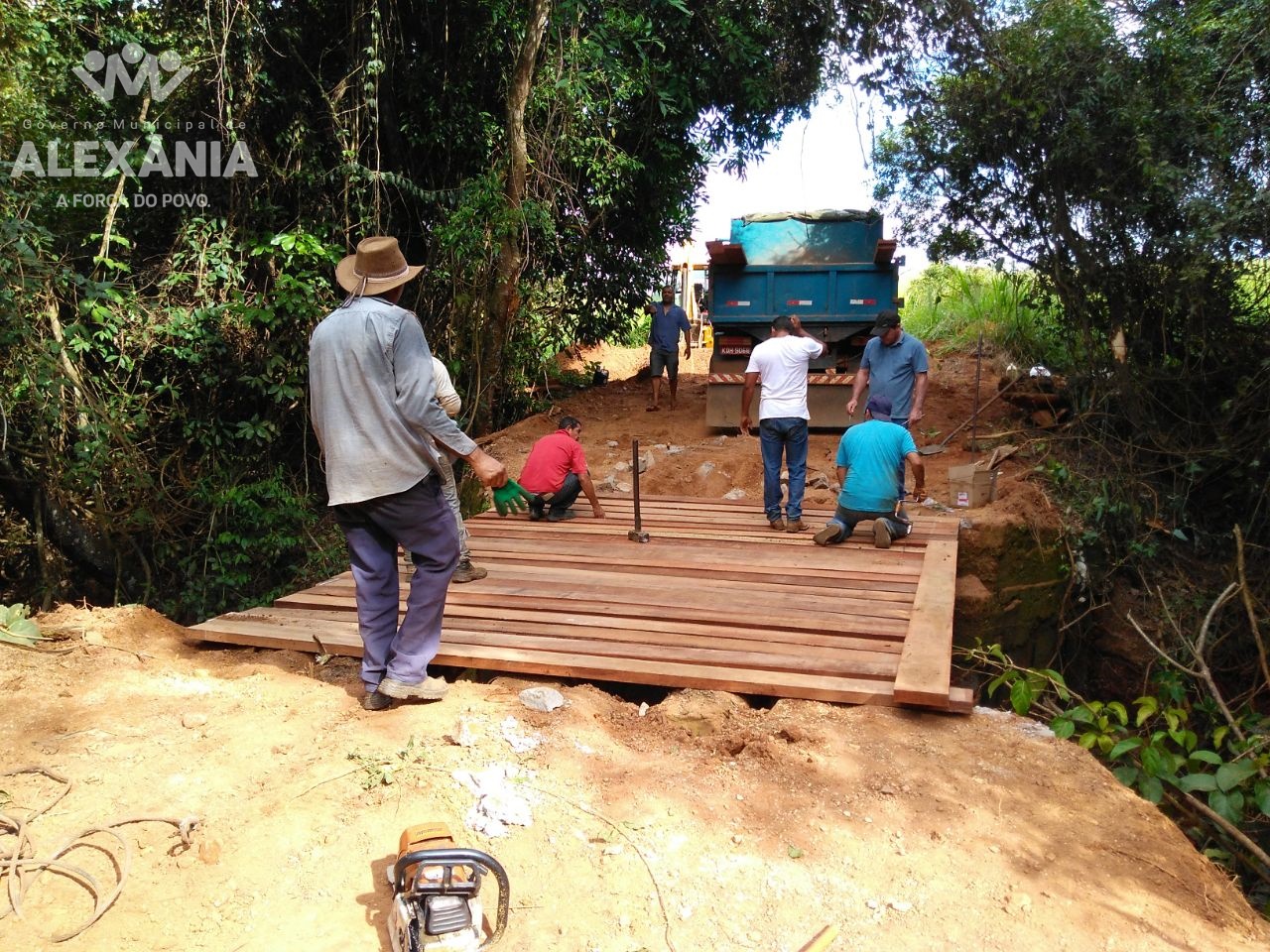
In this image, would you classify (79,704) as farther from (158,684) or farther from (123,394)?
(123,394)

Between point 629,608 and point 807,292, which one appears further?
point 807,292

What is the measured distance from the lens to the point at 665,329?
12.6 meters

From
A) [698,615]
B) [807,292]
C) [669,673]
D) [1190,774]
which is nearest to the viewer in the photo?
[669,673]

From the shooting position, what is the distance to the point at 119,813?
2771 millimetres

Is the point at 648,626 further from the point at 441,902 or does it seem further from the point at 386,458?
the point at 441,902

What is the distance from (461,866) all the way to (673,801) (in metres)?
0.85

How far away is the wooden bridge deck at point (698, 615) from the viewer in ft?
12.5

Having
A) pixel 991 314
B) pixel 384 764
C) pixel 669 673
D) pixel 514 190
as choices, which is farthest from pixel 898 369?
pixel 991 314

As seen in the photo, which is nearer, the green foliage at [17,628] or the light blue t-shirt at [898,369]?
the green foliage at [17,628]

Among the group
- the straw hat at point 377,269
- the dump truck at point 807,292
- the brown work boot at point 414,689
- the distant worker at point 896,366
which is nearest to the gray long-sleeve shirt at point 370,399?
the straw hat at point 377,269

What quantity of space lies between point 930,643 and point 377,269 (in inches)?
110

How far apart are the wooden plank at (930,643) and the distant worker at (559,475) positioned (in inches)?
96.4

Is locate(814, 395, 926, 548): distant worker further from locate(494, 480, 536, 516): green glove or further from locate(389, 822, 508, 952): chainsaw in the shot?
locate(389, 822, 508, 952): chainsaw

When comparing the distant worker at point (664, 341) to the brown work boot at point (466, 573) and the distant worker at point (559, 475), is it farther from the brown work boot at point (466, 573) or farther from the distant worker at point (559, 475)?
the brown work boot at point (466, 573)
